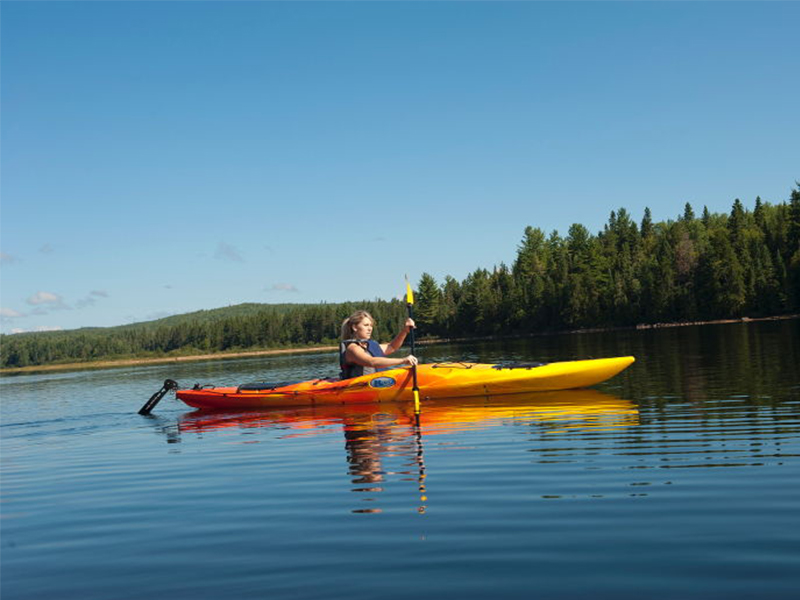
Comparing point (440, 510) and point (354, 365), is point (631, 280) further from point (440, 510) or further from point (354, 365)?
point (440, 510)

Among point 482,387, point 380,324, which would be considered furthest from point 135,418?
point 380,324

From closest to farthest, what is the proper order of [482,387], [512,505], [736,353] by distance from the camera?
[512,505]
[482,387]
[736,353]

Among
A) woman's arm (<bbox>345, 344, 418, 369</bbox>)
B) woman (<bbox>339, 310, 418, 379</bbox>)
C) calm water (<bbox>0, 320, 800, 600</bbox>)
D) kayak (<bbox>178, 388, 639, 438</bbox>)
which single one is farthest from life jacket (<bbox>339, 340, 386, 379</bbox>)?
calm water (<bbox>0, 320, 800, 600</bbox>)

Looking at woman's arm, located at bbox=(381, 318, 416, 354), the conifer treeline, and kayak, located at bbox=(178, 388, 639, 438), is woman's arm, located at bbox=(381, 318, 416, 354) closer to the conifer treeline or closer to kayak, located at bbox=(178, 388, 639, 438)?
kayak, located at bbox=(178, 388, 639, 438)

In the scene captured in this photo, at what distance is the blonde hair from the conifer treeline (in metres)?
77.5

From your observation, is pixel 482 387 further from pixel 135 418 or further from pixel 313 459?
pixel 135 418

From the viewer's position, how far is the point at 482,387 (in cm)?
1684

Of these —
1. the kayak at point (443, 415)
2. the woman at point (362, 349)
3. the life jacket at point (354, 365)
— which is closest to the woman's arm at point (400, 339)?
the woman at point (362, 349)

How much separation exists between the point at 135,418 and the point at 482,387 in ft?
33.1

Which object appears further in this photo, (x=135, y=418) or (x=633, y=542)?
(x=135, y=418)

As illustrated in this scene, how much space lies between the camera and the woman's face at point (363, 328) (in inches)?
580

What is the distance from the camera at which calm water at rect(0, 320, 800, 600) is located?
4449mm

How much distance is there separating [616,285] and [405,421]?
301 feet

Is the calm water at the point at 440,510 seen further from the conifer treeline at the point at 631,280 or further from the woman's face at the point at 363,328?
the conifer treeline at the point at 631,280
